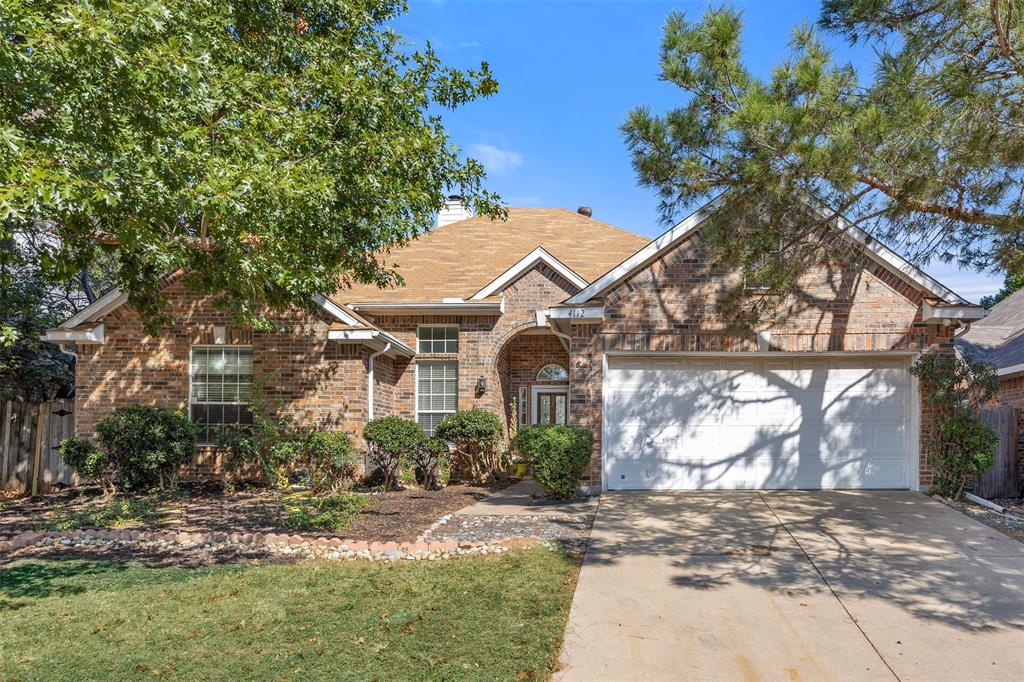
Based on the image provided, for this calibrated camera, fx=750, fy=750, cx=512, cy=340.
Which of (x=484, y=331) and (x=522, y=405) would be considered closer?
(x=484, y=331)

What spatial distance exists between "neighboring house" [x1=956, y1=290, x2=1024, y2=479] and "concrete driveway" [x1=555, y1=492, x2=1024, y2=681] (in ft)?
16.6

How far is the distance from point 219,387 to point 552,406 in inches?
307

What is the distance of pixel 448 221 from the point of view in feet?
74.5

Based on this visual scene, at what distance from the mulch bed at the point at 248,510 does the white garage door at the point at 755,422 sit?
299cm

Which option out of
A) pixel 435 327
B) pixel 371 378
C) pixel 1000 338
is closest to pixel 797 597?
pixel 371 378

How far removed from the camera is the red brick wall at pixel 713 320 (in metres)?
11.9

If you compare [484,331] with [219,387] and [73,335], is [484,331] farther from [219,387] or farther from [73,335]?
[73,335]

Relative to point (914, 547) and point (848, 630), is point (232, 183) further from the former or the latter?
point (914, 547)

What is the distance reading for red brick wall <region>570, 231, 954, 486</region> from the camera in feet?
39.1

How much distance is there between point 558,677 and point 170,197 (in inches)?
218

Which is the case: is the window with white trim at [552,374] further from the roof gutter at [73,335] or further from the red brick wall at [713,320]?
the roof gutter at [73,335]

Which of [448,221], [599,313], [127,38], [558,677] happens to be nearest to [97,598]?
[558,677]

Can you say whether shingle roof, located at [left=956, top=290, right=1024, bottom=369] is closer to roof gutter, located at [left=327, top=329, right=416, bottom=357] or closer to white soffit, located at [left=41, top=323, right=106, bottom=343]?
roof gutter, located at [left=327, top=329, right=416, bottom=357]

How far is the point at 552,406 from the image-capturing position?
18.6m
